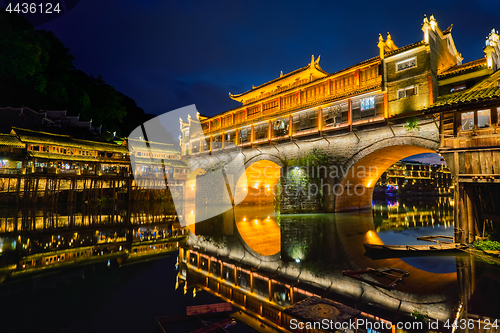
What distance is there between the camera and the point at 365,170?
18.2 metres

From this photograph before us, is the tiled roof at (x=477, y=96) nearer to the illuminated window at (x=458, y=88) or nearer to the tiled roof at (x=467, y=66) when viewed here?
the tiled roof at (x=467, y=66)

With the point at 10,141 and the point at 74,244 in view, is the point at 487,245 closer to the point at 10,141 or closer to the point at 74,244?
the point at 74,244

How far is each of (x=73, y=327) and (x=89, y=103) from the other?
48.1 metres

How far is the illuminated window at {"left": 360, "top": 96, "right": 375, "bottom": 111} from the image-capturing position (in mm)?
16594

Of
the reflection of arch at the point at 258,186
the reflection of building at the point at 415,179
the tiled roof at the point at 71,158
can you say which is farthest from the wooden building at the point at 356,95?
the reflection of building at the point at 415,179

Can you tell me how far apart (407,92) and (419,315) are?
14.8 m

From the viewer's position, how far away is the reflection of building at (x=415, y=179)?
52709 mm

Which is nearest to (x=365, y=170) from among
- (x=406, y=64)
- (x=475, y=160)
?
(x=406, y=64)

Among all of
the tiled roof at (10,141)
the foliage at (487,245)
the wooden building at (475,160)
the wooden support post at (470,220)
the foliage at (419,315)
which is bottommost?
the foliage at (419,315)

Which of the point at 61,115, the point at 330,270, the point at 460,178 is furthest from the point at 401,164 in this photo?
the point at 61,115

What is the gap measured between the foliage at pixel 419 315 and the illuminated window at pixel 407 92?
14.4 m

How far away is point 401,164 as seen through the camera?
54.6 metres

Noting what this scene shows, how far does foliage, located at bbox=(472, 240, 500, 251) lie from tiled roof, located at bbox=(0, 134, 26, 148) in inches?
1417

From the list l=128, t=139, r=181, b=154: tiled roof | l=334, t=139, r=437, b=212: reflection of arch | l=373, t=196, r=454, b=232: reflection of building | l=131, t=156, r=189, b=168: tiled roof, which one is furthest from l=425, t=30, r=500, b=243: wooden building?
l=128, t=139, r=181, b=154: tiled roof
